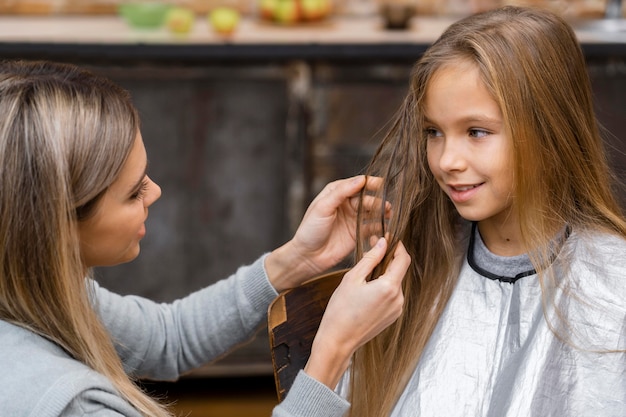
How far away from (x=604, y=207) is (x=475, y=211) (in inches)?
9.0

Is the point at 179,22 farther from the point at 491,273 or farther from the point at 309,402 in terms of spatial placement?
the point at 309,402

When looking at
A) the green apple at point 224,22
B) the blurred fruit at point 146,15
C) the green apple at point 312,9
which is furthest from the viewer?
the green apple at point 312,9

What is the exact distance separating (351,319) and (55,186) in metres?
0.50

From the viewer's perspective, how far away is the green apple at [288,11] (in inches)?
126

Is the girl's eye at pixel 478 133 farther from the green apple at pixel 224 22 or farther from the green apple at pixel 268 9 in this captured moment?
the green apple at pixel 268 9

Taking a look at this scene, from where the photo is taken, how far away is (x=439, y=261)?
164cm

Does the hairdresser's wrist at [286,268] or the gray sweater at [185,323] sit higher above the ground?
the hairdresser's wrist at [286,268]

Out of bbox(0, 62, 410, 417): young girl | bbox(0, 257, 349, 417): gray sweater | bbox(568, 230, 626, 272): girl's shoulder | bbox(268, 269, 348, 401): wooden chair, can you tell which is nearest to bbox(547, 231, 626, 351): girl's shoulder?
bbox(568, 230, 626, 272): girl's shoulder

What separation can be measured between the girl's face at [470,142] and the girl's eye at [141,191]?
0.49 m

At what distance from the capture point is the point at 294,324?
1564mm

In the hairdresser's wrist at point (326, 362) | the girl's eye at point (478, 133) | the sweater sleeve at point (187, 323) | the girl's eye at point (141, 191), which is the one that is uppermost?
the girl's eye at point (478, 133)

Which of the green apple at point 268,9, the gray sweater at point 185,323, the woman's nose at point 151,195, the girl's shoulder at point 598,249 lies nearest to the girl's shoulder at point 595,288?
the girl's shoulder at point 598,249

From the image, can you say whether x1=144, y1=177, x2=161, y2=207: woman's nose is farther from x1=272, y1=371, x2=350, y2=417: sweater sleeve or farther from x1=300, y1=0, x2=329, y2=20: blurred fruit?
x1=300, y1=0, x2=329, y2=20: blurred fruit

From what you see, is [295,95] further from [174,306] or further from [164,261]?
[174,306]
